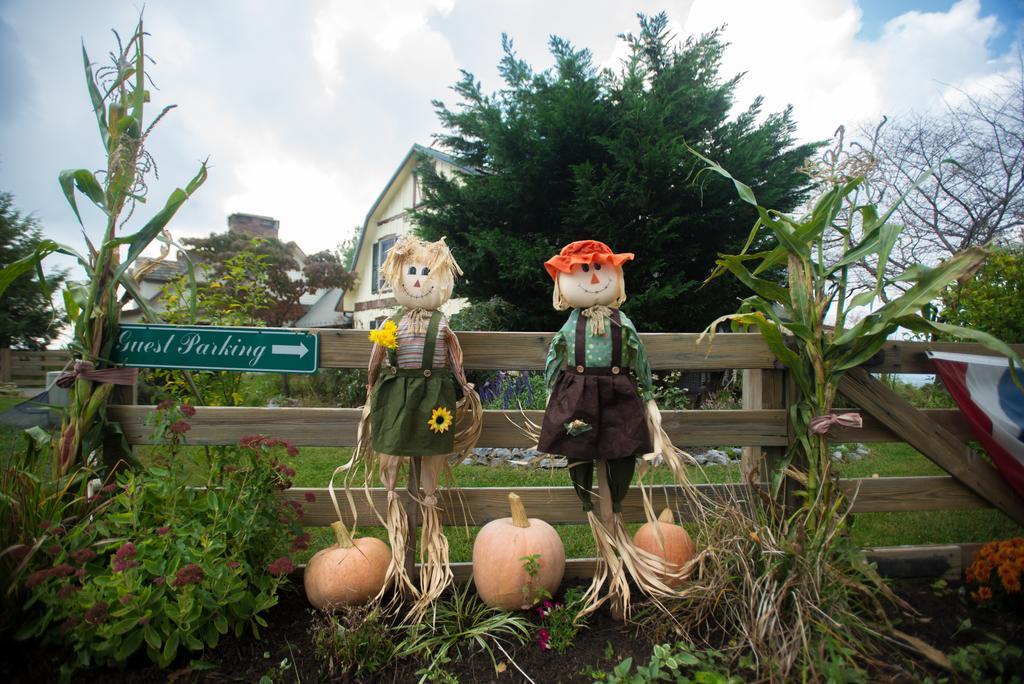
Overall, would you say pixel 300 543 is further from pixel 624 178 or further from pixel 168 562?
pixel 624 178

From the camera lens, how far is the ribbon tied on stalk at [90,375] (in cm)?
235

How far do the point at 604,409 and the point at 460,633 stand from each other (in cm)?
104

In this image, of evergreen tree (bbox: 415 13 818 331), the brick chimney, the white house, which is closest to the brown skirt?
evergreen tree (bbox: 415 13 818 331)

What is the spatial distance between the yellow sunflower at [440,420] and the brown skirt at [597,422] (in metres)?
0.39

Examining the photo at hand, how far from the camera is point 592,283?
7.41ft

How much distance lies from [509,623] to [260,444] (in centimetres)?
124

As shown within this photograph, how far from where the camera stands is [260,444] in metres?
2.21

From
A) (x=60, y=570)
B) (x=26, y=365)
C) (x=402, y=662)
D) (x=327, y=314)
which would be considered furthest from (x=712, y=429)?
(x=327, y=314)

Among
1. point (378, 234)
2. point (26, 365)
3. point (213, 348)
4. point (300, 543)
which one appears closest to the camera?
point (300, 543)

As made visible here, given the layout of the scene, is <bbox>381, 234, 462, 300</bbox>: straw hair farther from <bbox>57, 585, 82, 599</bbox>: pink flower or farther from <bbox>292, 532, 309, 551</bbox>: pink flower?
<bbox>57, 585, 82, 599</bbox>: pink flower

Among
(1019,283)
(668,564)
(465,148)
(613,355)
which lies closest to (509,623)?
(668,564)

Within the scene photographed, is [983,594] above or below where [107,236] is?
below

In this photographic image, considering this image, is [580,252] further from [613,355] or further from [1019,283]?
[1019,283]

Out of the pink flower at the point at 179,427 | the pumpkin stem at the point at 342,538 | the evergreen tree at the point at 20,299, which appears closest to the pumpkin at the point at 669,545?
the pumpkin stem at the point at 342,538
